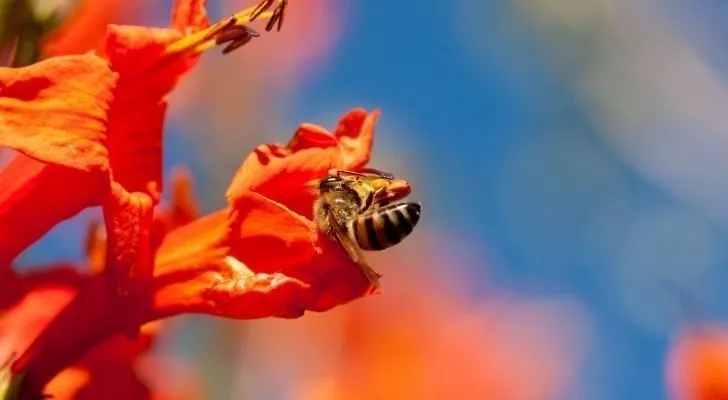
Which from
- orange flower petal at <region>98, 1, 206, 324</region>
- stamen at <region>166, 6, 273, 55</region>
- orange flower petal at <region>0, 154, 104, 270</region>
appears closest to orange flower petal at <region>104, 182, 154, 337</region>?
orange flower petal at <region>98, 1, 206, 324</region>

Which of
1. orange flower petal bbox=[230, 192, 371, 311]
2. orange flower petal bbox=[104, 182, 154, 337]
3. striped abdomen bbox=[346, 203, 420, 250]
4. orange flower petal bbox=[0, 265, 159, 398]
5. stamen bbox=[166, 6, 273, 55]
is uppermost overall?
stamen bbox=[166, 6, 273, 55]

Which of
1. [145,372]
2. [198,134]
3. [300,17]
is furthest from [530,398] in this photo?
[145,372]

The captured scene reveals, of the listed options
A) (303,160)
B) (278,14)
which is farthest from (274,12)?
(303,160)

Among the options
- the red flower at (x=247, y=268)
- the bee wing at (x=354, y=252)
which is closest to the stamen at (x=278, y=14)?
the red flower at (x=247, y=268)

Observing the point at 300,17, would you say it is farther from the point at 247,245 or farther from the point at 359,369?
the point at 247,245

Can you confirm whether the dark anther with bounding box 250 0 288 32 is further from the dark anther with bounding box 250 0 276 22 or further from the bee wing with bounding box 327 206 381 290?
the bee wing with bounding box 327 206 381 290

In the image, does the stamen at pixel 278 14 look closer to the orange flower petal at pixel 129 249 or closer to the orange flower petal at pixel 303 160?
the orange flower petal at pixel 303 160
